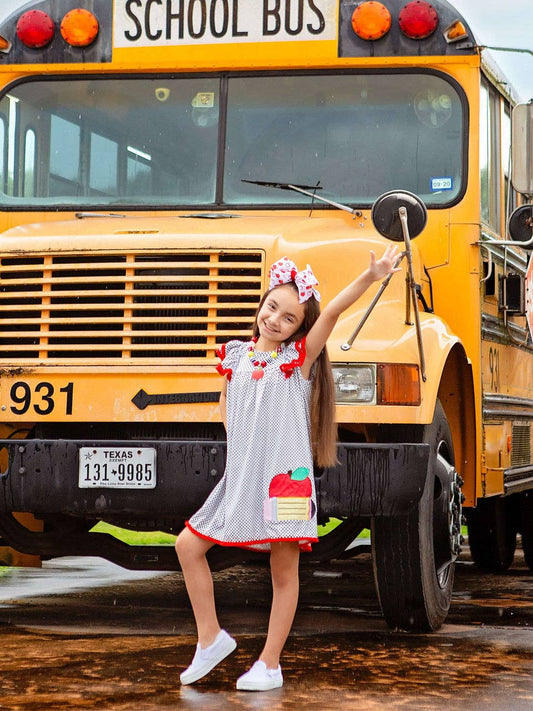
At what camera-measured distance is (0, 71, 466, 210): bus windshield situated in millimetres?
6590

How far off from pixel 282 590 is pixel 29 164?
9.46ft

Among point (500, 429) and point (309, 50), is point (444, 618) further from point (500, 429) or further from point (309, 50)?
point (309, 50)

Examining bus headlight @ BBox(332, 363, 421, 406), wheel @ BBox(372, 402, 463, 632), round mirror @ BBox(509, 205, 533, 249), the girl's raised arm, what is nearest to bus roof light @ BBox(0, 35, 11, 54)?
round mirror @ BBox(509, 205, 533, 249)

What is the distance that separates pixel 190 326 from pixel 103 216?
1.10 m

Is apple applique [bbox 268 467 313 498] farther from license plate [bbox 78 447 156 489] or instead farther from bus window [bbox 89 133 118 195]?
bus window [bbox 89 133 118 195]

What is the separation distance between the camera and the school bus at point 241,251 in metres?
5.45

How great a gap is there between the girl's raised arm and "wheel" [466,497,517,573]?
4.13 metres

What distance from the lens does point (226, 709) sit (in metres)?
4.37

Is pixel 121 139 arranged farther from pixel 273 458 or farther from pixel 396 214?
pixel 273 458

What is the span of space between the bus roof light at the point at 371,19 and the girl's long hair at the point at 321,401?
6.92 feet

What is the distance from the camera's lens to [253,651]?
17.8 ft

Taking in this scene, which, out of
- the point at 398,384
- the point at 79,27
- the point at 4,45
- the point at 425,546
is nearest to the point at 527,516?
the point at 425,546

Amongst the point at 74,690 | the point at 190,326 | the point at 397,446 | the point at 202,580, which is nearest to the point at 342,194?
the point at 190,326

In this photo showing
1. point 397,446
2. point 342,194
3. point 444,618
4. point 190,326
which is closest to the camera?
point 397,446
